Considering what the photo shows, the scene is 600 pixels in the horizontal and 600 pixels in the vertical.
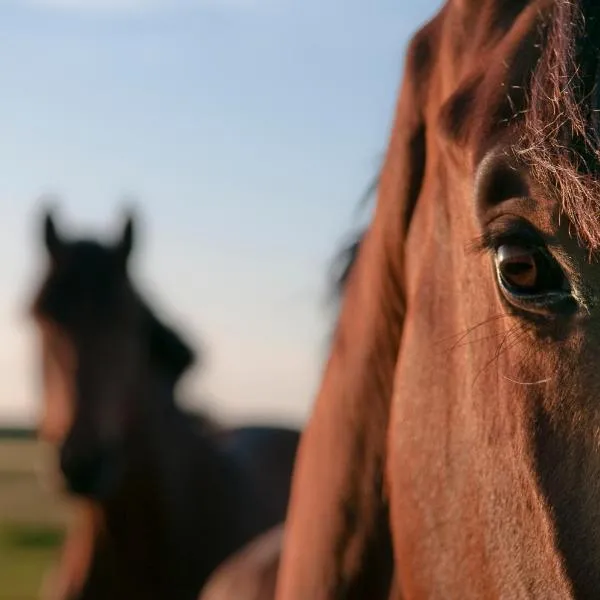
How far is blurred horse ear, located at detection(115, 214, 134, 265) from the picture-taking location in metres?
6.89

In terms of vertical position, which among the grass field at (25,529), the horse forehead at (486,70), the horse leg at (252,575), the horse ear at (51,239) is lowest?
the grass field at (25,529)

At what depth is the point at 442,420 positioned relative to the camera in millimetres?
1778

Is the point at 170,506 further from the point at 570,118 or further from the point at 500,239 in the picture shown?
the point at 570,118

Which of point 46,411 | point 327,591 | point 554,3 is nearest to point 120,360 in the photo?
point 46,411

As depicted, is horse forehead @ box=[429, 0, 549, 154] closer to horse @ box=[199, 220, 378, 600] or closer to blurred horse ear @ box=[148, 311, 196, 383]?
horse @ box=[199, 220, 378, 600]

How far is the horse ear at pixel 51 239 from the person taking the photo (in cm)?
683

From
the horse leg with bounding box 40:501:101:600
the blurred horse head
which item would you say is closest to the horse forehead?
the blurred horse head

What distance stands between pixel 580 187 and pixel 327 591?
0.99 meters

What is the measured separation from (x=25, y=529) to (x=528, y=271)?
25219 millimetres

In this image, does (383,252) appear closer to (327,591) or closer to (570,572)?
(327,591)

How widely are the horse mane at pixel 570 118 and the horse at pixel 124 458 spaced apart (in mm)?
4971

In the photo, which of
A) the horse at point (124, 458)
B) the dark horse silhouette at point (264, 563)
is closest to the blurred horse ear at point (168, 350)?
the horse at point (124, 458)

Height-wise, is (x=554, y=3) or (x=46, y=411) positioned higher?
(x=554, y=3)

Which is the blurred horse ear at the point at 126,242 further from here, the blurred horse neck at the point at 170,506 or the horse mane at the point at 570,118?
the horse mane at the point at 570,118
